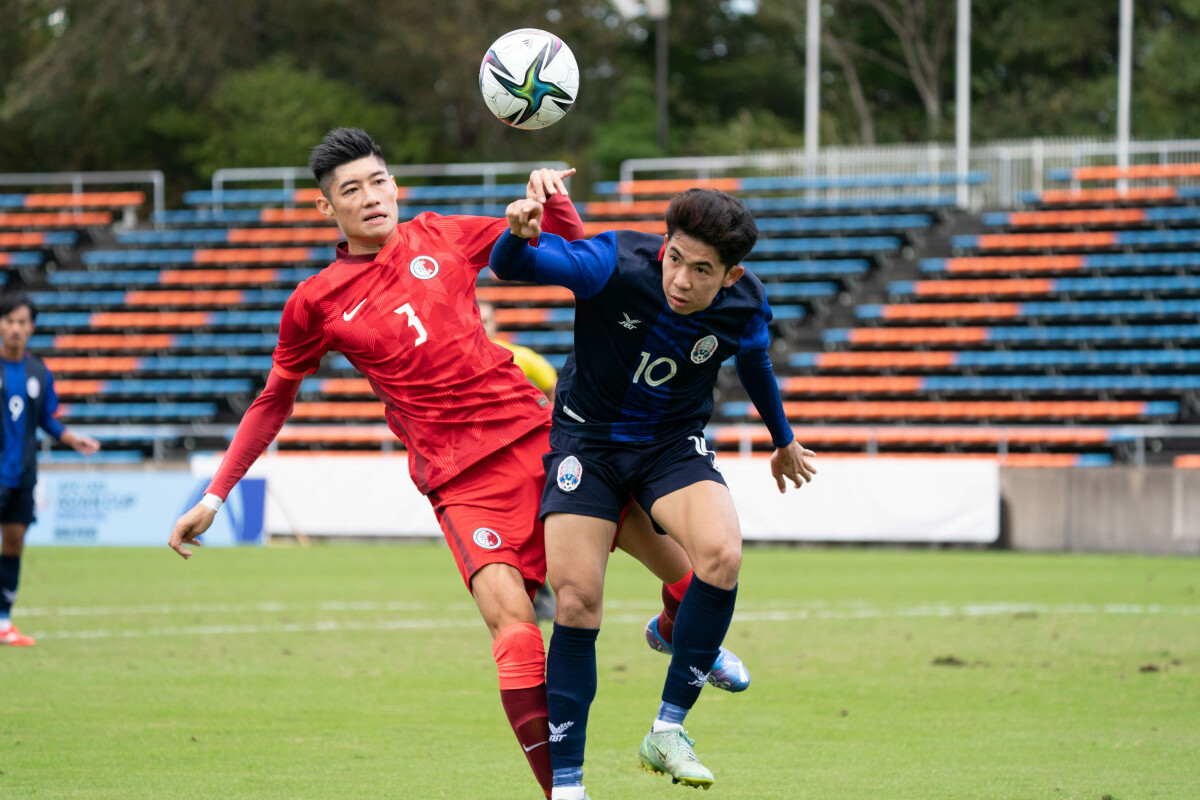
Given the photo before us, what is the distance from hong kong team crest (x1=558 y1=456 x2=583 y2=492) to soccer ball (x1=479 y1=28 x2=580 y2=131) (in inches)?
47.6

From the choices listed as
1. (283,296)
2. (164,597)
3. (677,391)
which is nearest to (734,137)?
(283,296)

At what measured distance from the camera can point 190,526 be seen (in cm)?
501

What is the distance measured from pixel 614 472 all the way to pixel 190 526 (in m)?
1.41

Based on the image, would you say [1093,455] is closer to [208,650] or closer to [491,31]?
[208,650]

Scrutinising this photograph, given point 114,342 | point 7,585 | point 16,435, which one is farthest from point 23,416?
point 114,342

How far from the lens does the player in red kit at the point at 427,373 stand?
5074mm

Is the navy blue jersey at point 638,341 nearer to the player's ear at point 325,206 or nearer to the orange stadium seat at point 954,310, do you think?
the player's ear at point 325,206

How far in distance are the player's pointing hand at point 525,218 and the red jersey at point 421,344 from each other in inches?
17.1

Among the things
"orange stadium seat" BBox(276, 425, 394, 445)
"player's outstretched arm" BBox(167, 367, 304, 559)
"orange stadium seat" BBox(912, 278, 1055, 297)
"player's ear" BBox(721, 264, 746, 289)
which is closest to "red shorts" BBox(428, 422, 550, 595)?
"player's outstretched arm" BBox(167, 367, 304, 559)

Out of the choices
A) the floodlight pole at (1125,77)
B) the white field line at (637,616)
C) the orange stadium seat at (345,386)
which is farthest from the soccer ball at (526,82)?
the floodlight pole at (1125,77)

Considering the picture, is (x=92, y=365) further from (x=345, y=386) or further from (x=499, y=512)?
(x=499, y=512)

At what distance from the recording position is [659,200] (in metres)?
27.5

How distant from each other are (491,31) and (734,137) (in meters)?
8.95

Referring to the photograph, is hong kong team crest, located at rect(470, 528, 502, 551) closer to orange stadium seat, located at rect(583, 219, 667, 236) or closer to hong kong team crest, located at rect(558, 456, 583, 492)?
hong kong team crest, located at rect(558, 456, 583, 492)
